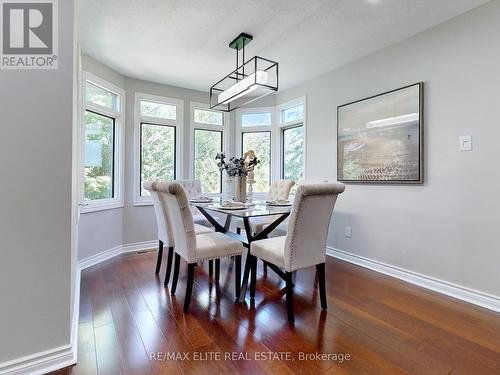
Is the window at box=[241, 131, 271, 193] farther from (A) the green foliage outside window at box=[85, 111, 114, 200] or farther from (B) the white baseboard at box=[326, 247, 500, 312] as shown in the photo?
(A) the green foliage outside window at box=[85, 111, 114, 200]

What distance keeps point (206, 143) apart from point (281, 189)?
172 cm

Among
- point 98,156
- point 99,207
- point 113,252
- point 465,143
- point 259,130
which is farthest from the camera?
point 259,130

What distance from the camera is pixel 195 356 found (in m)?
1.57

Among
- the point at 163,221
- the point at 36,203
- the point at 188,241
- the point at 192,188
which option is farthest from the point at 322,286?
the point at 192,188

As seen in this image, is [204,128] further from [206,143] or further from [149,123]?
[149,123]

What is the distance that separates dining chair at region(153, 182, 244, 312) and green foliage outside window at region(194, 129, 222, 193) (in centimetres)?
213

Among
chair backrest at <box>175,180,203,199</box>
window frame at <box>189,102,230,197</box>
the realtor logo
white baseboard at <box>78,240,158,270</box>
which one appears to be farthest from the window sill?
the realtor logo

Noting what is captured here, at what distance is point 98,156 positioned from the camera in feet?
11.3

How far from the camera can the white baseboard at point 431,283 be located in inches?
87.2

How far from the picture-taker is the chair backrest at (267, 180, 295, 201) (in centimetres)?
357

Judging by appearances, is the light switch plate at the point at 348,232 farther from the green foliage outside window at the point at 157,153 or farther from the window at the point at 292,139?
the green foliage outside window at the point at 157,153

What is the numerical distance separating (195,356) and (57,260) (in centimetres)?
95

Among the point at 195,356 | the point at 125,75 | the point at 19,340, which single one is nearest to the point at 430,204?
the point at 195,356

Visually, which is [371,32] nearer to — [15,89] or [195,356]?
[15,89]
